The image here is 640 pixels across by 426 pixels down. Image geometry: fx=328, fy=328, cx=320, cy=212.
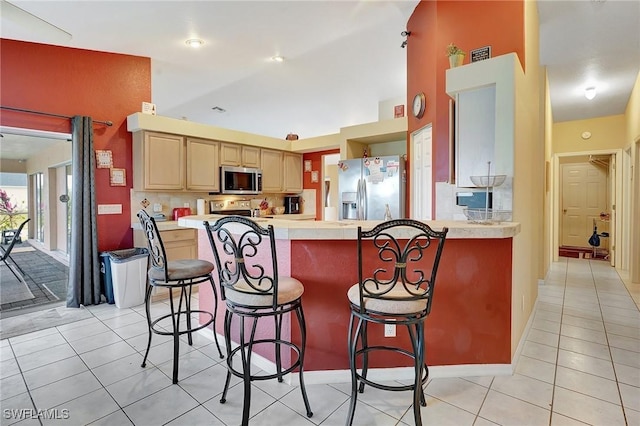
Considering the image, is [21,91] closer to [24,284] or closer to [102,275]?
[102,275]

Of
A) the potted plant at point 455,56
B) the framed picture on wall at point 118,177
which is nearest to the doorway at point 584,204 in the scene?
the potted plant at point 455,56

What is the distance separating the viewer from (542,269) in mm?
4609

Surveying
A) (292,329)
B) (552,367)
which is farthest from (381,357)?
(552,367)

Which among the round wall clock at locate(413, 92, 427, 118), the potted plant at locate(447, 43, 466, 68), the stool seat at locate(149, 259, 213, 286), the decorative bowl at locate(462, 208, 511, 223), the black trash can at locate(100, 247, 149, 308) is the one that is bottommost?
the black trash can at locate(100, 247, 149, 308)

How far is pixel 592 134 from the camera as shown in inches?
238

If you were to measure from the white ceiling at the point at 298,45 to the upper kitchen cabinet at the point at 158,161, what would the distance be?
97 cm

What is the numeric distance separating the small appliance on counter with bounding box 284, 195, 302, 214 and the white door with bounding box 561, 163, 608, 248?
21.6ft

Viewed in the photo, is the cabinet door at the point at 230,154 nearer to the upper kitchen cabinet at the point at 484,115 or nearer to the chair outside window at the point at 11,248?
the chair outside window at the point at 11,248

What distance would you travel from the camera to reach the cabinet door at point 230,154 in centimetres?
490

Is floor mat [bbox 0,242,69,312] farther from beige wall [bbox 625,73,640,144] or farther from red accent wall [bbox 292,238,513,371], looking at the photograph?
beige wall [bbox 625,73,640,144]

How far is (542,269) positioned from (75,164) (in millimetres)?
6006

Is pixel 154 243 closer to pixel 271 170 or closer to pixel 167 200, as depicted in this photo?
pixel 167 200

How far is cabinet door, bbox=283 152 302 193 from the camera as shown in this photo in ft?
19.6

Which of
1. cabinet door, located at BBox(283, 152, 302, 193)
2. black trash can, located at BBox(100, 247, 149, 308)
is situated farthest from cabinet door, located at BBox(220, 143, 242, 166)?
black trash can, located at BBox(100, 247, 149, 308)
